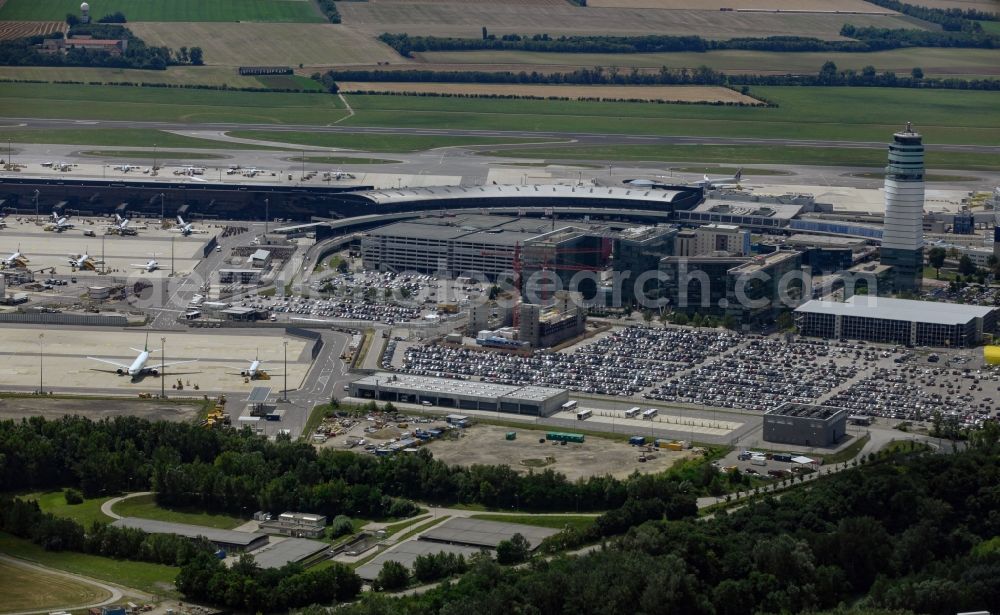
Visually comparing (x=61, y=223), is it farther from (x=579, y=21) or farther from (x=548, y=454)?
(x=579, y=21)

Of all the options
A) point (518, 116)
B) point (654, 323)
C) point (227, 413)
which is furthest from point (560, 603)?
point (518, 116)

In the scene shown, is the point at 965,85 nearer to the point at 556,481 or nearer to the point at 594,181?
the point at 594,181

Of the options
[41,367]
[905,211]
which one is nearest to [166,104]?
[905,211]

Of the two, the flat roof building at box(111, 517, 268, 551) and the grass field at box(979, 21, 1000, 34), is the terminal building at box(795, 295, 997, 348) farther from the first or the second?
the grass field at box(979, 21, 1000, 34)

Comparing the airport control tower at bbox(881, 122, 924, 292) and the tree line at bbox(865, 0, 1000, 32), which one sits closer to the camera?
the airport control tower at bbox(881, 122, 924, 292)

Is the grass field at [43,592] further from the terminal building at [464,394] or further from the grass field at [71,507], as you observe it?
the terminal building at [464,394]

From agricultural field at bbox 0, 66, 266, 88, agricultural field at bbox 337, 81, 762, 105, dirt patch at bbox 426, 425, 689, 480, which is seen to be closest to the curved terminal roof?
dirt patch at bbox 426, 425, 689, 480

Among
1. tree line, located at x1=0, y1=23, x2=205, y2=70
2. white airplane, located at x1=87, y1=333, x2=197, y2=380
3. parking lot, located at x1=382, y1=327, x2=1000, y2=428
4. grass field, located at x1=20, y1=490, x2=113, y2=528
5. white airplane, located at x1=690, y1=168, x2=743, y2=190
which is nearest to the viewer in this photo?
grass field, located at x1=20, y1=490, x2=113, y2=528
